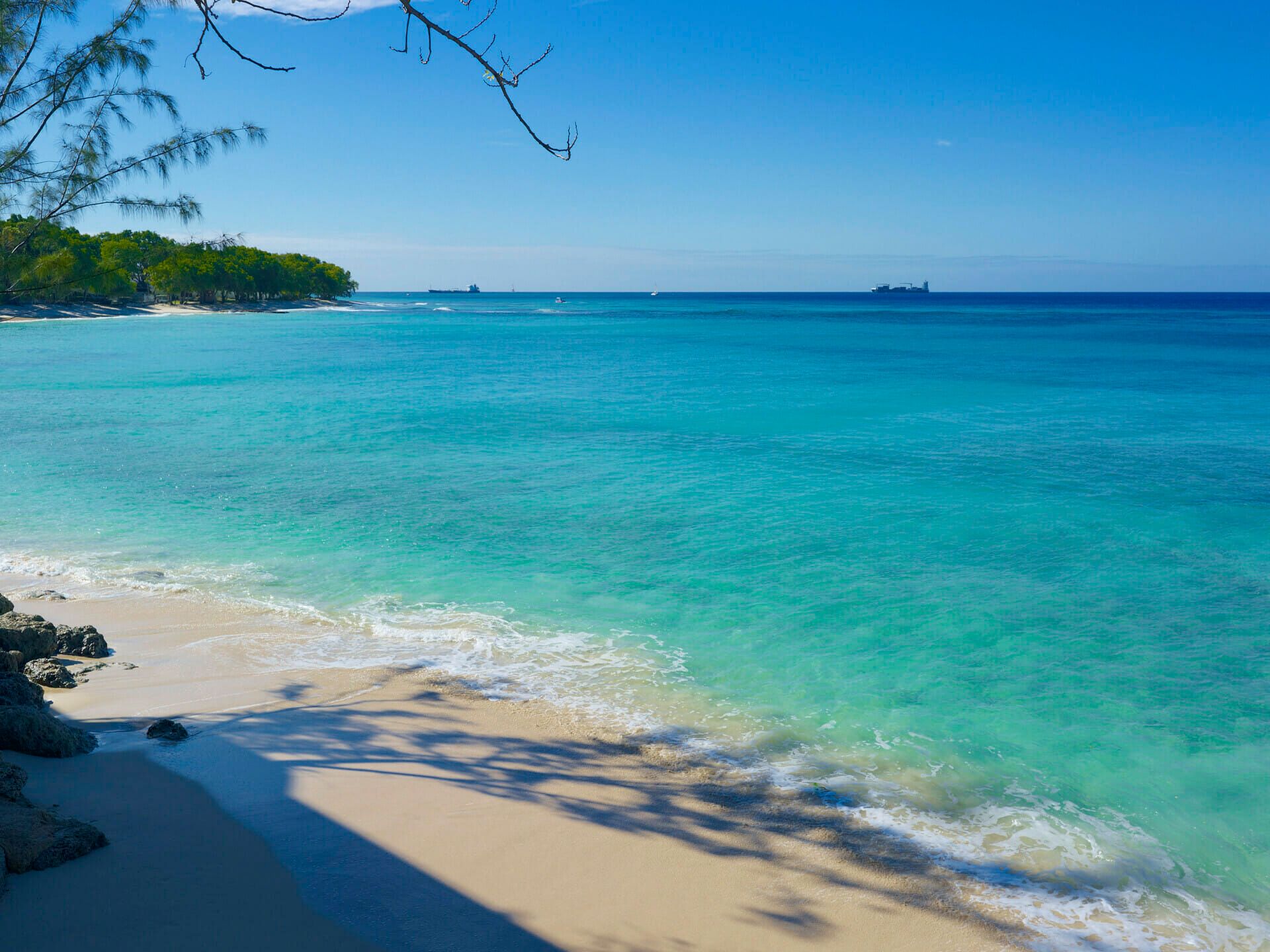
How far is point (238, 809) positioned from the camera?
5.39m

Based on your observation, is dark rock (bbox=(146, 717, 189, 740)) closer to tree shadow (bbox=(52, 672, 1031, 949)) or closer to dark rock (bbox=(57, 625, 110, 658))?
tree shadow (bbox=(52, 672, 1031, 949))

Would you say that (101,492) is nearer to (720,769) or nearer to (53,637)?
(53,637)

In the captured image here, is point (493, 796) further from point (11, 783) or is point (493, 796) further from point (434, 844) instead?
point (11, 783)

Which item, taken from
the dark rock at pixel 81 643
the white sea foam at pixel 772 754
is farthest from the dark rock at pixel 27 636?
the white sea foam at pixel 772 754

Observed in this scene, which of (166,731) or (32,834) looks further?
(166,731)

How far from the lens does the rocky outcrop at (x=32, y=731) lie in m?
5.67

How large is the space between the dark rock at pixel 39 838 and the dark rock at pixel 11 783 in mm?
51

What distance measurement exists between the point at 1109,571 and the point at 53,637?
12.1 meters

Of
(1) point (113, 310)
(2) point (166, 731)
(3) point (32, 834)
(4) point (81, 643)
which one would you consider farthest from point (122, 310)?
(3) point (32, 834)

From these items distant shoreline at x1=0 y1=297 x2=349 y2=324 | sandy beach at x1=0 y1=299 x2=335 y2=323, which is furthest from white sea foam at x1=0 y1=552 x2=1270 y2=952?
sandy beach at x1=0 y1=299 x2=335 y2=323

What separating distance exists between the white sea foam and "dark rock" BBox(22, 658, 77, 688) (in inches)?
56.2

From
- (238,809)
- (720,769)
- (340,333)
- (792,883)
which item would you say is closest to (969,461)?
(720,769)

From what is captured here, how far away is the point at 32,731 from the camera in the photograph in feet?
18.8

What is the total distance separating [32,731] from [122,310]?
377 feet
